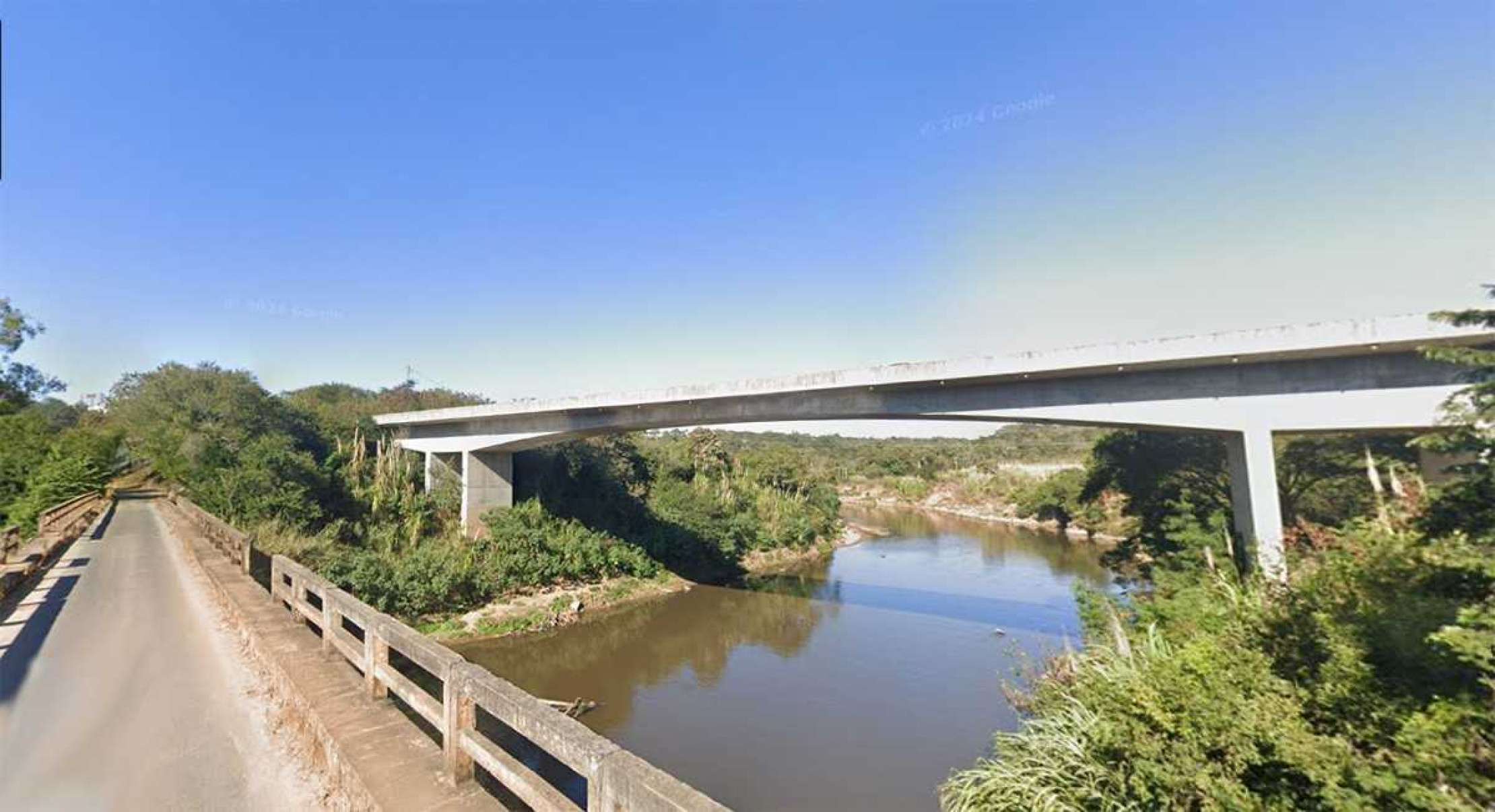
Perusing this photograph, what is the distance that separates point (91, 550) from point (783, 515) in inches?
960

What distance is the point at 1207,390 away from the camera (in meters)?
10.0

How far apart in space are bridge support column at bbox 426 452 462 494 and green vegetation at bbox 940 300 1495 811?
2095cm

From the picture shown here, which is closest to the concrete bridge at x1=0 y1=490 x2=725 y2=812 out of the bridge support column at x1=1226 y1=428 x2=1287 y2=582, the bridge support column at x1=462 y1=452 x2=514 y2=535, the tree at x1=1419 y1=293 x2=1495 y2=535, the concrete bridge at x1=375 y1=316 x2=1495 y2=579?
the tree at x1=1419 y1=293 x2=1495 y2=535

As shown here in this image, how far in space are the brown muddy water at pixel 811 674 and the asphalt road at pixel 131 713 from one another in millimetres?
5015

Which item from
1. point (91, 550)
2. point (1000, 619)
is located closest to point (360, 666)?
point (91, 550)

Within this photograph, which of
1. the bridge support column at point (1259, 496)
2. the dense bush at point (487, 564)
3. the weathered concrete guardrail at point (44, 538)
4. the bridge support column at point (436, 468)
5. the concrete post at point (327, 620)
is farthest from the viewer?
the bridge support column at point (436, 468)

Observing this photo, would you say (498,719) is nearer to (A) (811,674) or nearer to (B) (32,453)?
(A) (811,674)

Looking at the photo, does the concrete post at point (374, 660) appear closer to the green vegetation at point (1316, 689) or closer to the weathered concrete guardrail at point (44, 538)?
the green vegetation at point (1316, 689)

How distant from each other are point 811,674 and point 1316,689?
9874 mm

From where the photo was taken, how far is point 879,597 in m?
21.2

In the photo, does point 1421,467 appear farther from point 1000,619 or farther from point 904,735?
point 1000,619

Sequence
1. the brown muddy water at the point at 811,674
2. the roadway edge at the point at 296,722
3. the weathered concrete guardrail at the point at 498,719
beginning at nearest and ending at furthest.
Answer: the weathered concrete guardrail at the point at 498,719
the roadway edge at the point at 296,722
the brown muddy water at the point at 811,674

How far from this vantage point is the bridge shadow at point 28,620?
236 inches

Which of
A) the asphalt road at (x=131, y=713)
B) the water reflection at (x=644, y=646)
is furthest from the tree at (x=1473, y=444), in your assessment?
the water reflection at (x=644, y=646)
